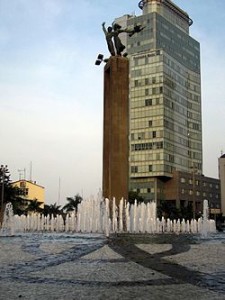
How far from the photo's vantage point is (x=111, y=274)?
8617 mm

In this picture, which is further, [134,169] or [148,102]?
[148,102]

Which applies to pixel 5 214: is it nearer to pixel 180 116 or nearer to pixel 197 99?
pixel 180 116

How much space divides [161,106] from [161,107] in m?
0.22

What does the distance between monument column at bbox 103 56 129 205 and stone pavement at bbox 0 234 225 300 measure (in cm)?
1510

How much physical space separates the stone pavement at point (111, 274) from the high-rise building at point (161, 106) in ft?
257

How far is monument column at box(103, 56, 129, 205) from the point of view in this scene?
28.6 metres

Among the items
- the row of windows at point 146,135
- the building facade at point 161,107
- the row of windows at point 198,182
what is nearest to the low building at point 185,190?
the row of windows at point 198,182

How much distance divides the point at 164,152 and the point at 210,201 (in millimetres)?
23052

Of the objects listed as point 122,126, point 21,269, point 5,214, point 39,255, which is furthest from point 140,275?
point 5,214

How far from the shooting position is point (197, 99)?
11138 cm

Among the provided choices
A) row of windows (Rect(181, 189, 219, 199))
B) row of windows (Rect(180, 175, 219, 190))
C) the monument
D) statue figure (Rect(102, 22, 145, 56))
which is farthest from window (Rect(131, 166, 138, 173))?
statue figure (Rect(102, 22, 145, 56))

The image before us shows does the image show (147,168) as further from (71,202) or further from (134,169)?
(71,202)

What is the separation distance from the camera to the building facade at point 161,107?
93125mm

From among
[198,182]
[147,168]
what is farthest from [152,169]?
[198,182]
